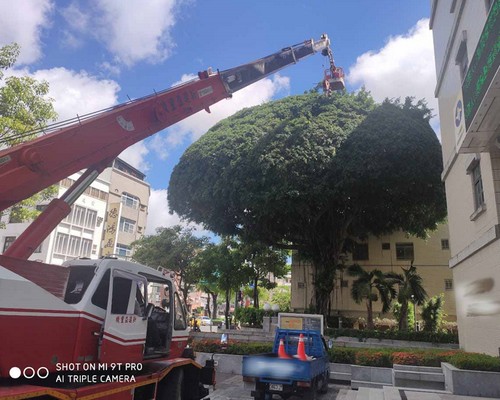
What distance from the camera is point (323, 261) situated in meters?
27.8

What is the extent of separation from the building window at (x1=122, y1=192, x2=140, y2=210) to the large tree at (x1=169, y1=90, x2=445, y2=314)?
21593 mm

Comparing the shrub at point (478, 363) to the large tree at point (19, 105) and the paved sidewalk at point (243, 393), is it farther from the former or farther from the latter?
the large tree at point (19, 105)

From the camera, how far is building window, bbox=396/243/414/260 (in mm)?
32938

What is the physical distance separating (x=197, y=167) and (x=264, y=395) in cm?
1831

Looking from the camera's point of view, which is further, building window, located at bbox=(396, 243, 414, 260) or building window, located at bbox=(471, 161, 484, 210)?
building window, located at bbox=(396, 243, 414, 260)

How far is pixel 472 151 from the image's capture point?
1057 centimetres

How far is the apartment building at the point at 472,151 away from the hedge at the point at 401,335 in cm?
592

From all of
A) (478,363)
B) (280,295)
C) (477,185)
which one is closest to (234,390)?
(478,363)

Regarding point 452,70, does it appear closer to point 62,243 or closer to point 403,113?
point 403,113

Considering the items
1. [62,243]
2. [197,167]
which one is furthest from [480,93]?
[62,243]

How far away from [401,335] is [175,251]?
1707cm

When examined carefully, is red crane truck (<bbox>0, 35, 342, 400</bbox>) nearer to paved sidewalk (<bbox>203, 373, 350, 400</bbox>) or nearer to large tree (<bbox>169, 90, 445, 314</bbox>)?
paved sidewalk (<bbox>203, 373, 350, 400</bbox>)

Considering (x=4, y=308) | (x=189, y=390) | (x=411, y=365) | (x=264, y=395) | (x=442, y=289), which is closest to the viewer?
(x=4, y=308)

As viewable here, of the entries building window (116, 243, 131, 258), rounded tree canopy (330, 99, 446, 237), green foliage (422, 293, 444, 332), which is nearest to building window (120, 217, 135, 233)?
building window (116, 243, 131, 258)
